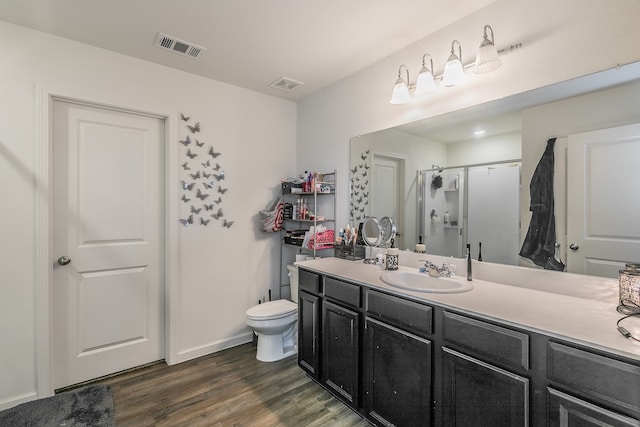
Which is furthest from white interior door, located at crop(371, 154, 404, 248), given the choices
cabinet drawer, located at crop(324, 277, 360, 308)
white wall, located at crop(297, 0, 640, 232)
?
cabinet drawer, located at crop(324, 277, 360, 308)

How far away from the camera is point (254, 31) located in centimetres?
200

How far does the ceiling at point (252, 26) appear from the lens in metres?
1.75

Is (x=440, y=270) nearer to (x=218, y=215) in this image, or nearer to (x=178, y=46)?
(x=218, y=215)

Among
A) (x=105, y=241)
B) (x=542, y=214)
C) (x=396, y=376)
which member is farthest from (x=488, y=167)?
(x=105, y=241)

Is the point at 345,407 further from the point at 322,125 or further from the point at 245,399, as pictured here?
the point at 322,125

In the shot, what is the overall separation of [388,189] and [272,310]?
4.67ft

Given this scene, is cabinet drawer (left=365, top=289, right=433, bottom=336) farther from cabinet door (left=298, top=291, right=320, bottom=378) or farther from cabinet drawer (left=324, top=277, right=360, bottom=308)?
cabinet door (left=298, top=291, right=320, bottom=378)

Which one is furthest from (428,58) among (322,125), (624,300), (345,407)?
(345,407)

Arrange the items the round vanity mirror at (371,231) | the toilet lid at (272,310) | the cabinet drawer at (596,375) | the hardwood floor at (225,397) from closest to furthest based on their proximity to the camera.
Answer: the cabinet drawer at (596,375) → the hardwood floor at (225,397) → the round vanity mirror at (371,231) → the toilet lid at (272,310)

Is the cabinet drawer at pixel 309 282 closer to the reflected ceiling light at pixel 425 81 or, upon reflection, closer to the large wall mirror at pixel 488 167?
the large wall mirror at pixel 488 167

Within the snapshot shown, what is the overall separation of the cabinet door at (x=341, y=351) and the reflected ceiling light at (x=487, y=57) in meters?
1.58

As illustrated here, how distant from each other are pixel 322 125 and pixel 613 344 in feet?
8.34

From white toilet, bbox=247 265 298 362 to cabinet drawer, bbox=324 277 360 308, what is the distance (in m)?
0.70

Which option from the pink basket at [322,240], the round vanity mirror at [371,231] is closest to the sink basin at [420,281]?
the round vanity mirror at [371,231]
